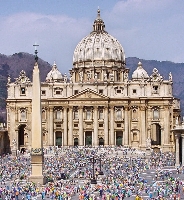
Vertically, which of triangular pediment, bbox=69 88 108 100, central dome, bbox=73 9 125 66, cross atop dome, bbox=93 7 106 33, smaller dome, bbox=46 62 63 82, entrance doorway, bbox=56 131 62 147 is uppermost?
cross atop dome, bbox=93 7 106 33

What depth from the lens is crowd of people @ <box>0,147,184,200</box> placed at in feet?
157

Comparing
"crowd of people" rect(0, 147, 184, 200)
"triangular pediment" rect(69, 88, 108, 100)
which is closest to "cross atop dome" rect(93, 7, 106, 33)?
"triangular pediment" rect(69, 88, 108, 100)

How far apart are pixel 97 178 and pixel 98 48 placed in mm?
57438

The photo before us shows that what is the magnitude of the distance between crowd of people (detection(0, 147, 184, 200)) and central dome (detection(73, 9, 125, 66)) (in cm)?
2845

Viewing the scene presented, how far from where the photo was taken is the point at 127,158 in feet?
271

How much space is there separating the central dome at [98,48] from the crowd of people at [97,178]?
28.5 metres

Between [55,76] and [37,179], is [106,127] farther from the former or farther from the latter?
[37,179]

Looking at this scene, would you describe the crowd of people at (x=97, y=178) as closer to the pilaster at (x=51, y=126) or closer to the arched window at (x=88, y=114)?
the pilaster at (x=51, y=126)

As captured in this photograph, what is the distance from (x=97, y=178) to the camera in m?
60.2

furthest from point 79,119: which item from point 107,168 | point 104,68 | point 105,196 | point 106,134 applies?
point 105,196

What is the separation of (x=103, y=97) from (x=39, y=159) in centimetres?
4942

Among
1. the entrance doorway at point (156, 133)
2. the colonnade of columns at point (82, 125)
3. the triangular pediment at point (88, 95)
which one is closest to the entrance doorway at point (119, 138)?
the colonnade of columns at point (82, 125)

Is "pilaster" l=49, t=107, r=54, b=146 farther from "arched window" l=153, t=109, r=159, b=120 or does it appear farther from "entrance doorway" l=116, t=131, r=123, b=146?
"arched window" l=153, t=109, r=159, b=120

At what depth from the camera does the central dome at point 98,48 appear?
11406cm
